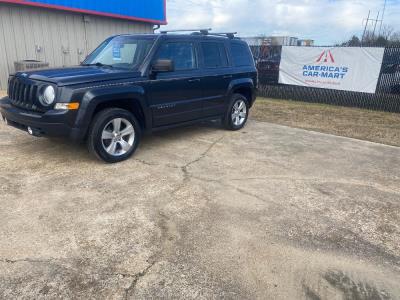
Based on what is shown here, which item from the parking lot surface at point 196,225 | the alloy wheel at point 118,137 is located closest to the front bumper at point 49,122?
the alloy wheel at point 118,137

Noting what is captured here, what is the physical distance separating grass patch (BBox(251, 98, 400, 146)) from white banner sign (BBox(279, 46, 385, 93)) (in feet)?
2.81

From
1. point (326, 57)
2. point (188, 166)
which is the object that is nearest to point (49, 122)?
point (188, 166)

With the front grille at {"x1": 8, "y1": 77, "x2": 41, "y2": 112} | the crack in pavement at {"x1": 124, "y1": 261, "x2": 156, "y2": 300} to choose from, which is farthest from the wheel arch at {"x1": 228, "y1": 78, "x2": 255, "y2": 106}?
the crack in pavement at {"x1": 124, "y1": 261, "x2": 156, "y2": 300}

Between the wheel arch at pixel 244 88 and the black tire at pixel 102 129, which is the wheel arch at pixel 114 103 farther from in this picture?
the wheel arch at pixel 244 88

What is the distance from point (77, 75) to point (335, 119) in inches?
286

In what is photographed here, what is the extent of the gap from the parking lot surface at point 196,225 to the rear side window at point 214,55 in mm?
1754

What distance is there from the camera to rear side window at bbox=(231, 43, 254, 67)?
7016mm

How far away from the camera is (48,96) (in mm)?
4414

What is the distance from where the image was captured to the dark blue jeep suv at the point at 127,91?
4.43 metres

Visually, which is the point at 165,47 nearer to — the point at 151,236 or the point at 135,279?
the point at 151,236

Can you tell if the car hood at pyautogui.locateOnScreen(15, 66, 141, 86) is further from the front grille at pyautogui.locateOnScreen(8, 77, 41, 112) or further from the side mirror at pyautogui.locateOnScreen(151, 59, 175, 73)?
the side mirror at pyautogui.locateOnScreen(151, 59, 175, 73)

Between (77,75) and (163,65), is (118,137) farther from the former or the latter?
(163,65)

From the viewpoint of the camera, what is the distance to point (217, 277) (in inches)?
106

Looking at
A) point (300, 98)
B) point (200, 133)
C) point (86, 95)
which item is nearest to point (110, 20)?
point (300, 98)
